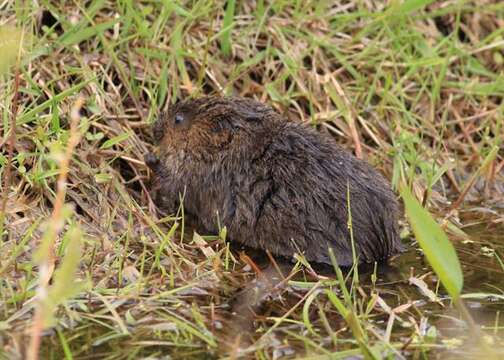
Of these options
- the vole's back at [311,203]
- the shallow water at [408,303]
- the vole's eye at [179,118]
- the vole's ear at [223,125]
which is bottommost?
the shallow water at [408,303]

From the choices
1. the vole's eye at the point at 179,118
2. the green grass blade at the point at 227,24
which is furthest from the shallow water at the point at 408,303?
the green grass blade at the point at 227,24

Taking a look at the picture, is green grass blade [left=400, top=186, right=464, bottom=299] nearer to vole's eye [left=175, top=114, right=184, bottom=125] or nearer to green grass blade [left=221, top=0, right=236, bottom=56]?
vole's eye [left=175, top=114, right=184, bottom=125]

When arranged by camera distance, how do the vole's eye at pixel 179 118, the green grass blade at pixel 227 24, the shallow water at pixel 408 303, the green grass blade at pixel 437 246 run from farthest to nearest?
the green grass blade at pixel 227 24 < the vole's eye at pixel 179 118 < the shallow water at pixel 408 303 < the green grass blade at pixel 437 246

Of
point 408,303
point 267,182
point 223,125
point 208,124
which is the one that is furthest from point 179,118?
point 408,303

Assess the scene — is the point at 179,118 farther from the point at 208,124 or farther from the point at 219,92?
the point at 219,92

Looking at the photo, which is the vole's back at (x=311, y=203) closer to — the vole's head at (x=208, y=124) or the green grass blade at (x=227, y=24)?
the vole's head at (x=208, y=124)

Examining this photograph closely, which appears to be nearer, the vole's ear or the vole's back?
the vole's back

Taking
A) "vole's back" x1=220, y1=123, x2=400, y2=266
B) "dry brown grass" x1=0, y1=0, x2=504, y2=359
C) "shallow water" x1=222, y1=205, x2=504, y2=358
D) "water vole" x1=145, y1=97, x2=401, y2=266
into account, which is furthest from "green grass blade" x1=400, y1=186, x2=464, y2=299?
"water vole" x1=145, y1=97, x2=401, y2=266
